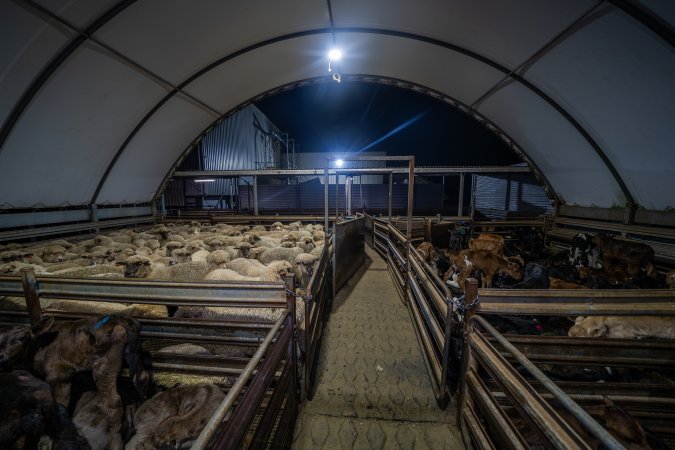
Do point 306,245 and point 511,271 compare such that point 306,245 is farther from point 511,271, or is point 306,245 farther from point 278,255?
point 511,271

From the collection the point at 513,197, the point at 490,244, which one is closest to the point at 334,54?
the point at 490,244

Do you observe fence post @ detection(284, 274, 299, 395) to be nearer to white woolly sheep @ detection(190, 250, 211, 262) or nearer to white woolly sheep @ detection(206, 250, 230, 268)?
white woolly sheep @ detection(206, 250, 230, 268)

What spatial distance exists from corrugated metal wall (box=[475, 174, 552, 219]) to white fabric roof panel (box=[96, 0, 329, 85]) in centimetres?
1528

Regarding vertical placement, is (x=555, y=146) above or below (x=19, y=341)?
above

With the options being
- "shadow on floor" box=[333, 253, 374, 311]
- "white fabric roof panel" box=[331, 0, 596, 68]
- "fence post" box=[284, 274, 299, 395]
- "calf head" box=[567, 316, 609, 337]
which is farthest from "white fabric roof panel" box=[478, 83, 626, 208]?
"fence post" box=[284, 274, 299, 395]

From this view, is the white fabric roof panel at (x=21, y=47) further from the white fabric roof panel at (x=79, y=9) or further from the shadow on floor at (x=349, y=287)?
the shadow on floor at (x=349, y=287)

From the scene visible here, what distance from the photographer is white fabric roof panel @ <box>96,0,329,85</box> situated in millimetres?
5734

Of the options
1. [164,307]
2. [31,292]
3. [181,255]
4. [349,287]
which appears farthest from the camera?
[349,287]

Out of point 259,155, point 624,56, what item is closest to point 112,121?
point 624,56

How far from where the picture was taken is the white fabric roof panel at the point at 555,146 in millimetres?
8133

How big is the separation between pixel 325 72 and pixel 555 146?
9.59 meters

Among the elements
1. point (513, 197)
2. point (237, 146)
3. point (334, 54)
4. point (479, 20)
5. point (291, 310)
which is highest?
point (334, 54)

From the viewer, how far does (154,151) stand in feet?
35.4

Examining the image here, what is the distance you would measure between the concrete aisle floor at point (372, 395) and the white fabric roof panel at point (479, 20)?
7.16m
